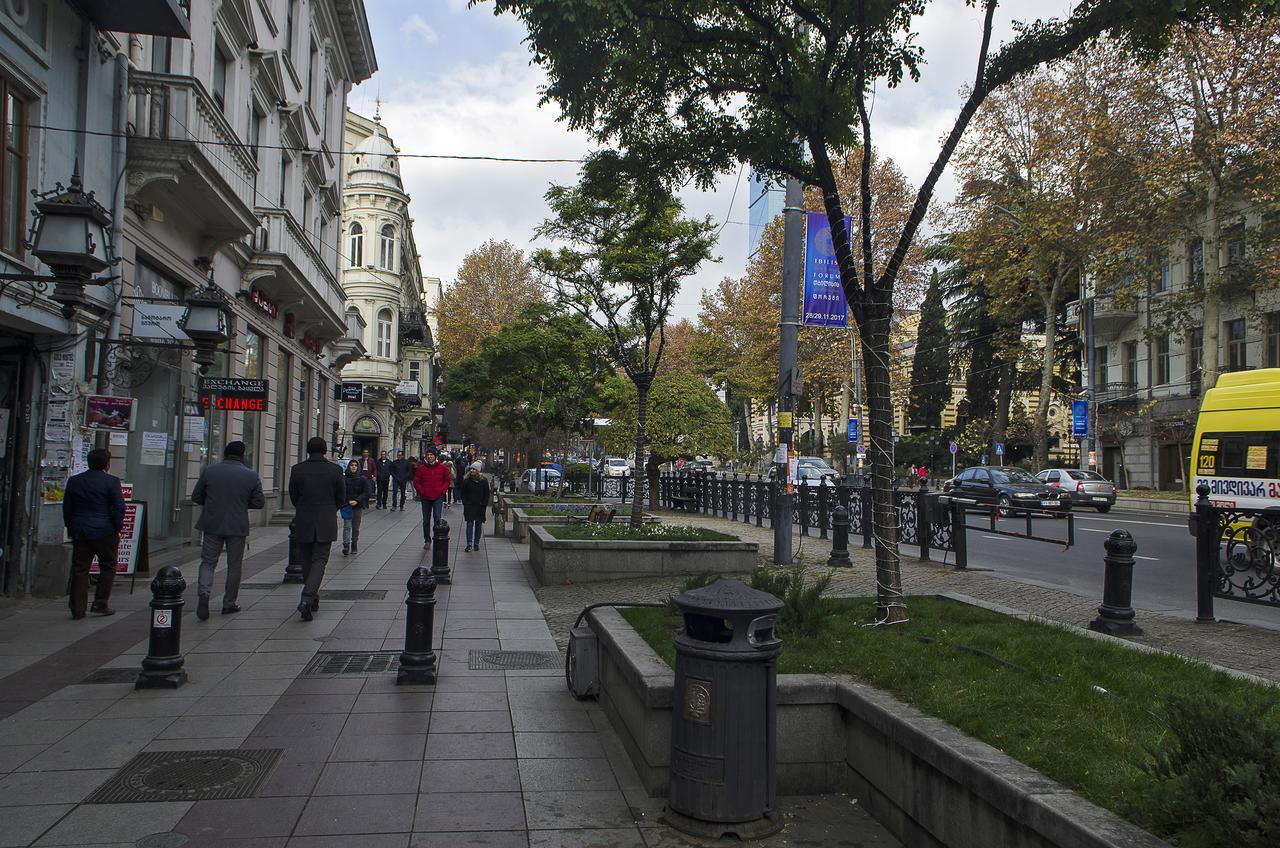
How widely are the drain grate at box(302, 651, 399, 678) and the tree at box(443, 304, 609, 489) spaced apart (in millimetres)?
20296

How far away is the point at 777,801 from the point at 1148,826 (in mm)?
1933

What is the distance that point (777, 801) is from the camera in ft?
15.1

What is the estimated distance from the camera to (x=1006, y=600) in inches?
424

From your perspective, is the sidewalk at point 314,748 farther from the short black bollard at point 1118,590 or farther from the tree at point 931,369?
the tree at point 931,369

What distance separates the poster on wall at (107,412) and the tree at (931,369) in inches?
1924

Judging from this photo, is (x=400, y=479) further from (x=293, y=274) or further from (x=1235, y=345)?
(x=1235, y=345)

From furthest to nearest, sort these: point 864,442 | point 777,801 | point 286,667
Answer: point 864,442 → point 286,667 → point 777,801

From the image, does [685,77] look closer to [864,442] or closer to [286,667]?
[286,667]

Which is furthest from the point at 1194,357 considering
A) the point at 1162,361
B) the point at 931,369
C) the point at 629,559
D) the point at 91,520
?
the point at 91,520

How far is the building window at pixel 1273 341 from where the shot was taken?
1278 inches

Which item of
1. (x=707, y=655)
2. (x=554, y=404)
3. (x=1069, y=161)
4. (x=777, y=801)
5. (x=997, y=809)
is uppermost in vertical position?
(x=1069, y=161)

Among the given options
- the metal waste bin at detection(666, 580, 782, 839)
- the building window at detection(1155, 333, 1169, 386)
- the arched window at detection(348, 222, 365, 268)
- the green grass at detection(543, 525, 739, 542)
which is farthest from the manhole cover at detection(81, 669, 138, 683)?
the building window at detection(1155, 333, 1169, 386)

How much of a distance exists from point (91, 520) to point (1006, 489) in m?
27.3

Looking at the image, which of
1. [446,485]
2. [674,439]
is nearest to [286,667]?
[446,485]
